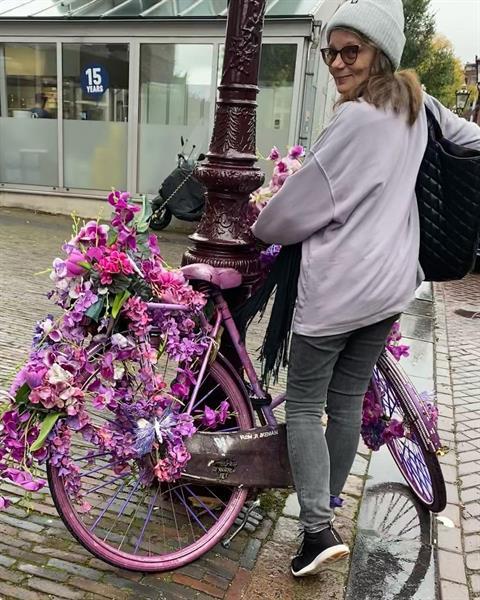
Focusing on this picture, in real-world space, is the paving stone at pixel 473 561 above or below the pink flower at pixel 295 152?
below

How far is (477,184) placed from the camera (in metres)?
2.09

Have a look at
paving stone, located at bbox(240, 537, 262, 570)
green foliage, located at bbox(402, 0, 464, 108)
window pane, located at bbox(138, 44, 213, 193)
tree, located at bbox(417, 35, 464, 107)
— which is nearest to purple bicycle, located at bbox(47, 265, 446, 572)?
paving stone, located at bbox(240, 537, 262, 570)

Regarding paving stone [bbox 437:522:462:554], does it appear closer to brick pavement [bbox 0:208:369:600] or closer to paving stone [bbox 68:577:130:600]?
brick pavement [bbox 0:208:369:600]

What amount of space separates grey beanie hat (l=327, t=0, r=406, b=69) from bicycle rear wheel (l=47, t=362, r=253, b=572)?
1.33 meters

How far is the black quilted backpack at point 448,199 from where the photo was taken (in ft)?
6.88

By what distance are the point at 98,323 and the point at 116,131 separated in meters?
9.61

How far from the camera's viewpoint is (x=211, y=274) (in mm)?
2379

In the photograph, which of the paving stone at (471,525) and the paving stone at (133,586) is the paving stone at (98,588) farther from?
the paving stone at (471,525)

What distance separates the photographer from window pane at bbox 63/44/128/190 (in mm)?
10836

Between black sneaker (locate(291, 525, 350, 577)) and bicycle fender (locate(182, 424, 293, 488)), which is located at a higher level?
bicycle fender (locate(182, 424, 293, 488))

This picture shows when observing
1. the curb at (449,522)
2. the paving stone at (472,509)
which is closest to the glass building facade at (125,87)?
the curb at (449,522)

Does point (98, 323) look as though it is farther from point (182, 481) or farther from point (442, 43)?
point (442, 43)


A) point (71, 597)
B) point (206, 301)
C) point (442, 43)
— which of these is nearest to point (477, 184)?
point (206, 301)

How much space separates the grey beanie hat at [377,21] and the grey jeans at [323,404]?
93 cm
